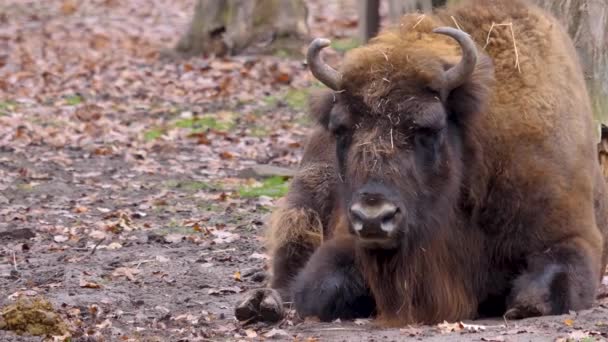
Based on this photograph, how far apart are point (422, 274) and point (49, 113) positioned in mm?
9729

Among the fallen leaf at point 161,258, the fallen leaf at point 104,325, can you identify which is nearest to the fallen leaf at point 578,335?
the fallen leaf at point 104,325

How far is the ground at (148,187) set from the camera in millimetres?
6469

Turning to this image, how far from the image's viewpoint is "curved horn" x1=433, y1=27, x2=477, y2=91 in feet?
20.0

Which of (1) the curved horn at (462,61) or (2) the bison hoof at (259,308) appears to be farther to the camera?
(2) the bison hoof at (259,308)

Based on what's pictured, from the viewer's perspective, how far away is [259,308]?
21.1 feet

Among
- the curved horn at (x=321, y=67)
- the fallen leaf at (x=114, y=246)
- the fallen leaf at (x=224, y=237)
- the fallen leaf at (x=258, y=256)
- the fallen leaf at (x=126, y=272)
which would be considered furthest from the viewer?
the fallen leaf at (x=224, y=237)

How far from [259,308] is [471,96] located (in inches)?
66.6

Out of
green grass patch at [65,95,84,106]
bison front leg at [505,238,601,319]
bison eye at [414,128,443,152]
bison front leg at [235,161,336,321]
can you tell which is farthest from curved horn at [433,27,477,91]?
green grass patch at [65,95,84,106]

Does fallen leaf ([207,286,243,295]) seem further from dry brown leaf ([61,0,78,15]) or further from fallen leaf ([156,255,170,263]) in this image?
dry brown leaf ([61,0,78,15])

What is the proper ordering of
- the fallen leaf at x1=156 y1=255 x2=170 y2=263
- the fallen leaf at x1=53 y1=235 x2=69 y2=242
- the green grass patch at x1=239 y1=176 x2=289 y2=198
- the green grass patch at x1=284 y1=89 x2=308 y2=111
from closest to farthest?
the fallen leaf at x1=156 y1=255 x2=170 y2=263 < the fallen leaf at x1=53 y1=235 x2=69 y2=242 < the green grass patch at x1=239 y1=176 x2=289 y2=198 < the green grass patch at x1=284 y1=89 x2=308 y2=111

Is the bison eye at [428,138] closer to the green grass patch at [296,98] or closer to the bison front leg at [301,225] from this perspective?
the bison front leg at [301,225]

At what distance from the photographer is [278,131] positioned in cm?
1373

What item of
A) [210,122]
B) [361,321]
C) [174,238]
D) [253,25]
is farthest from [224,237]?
[253,25]

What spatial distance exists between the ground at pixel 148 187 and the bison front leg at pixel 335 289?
0.17 m
